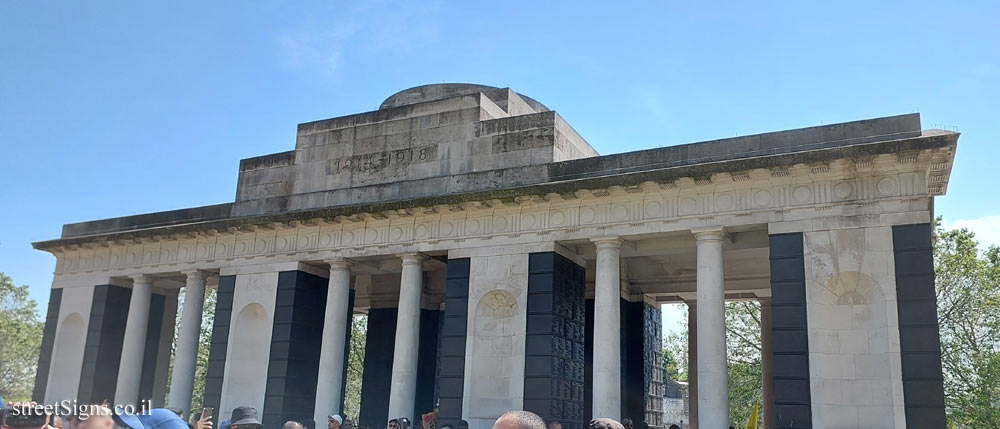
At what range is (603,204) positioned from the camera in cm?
2314

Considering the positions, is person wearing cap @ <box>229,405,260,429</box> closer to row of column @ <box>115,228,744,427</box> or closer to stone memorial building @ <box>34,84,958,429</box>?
row of column @ <box>115,228,744,427</box>

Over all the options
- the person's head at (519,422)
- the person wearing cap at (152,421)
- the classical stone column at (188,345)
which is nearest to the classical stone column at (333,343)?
the classical stone column at (188,345)

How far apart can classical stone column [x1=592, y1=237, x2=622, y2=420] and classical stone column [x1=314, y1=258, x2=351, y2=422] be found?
8872mm

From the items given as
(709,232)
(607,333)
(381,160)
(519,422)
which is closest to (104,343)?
(381,160)

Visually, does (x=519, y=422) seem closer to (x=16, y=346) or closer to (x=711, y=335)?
(x=711, y=335)

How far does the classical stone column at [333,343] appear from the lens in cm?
2589

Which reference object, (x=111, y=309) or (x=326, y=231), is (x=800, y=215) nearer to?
(x=326, y=231)

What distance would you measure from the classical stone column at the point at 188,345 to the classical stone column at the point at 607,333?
1509cm

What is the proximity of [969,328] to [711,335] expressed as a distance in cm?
2063

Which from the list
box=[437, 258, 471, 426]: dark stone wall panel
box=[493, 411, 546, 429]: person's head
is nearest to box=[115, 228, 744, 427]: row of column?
box=[437, 258, 471, 426]: dark stone wall panel

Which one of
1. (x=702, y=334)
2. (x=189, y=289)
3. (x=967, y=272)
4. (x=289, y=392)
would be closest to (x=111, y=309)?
(x=189, y=289)

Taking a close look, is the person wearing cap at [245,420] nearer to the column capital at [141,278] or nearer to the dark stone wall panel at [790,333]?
the dark stone wall panel at [790,333]

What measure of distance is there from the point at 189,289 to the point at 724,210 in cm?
1941

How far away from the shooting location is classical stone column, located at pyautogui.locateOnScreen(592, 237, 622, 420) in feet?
72.3
